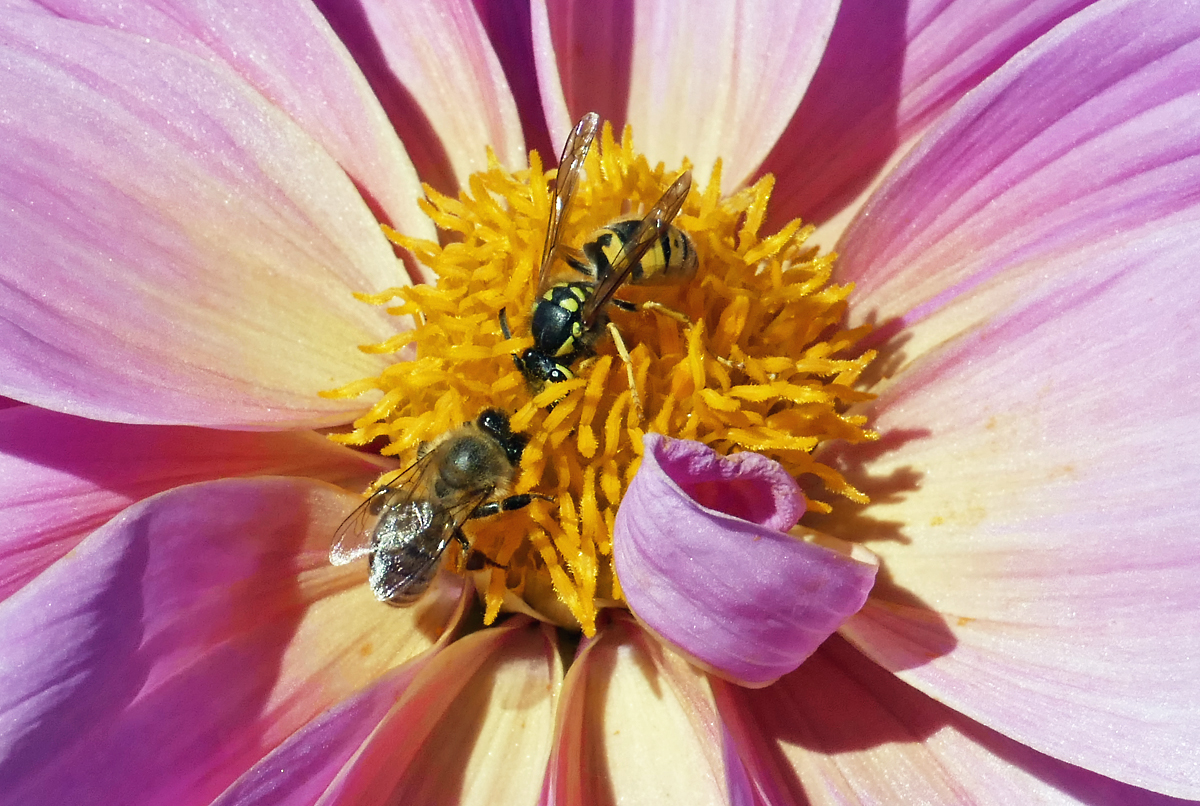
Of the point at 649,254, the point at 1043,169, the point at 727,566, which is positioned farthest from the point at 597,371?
the point at 1043,169

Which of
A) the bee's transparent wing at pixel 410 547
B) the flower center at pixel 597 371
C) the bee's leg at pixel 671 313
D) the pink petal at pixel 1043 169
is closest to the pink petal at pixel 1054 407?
the pink petal at pixel 1043 169

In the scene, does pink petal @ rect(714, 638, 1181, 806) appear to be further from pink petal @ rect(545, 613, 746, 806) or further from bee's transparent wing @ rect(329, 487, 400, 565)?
bee's transparent wing @ rect(329, 487, 400, 565)

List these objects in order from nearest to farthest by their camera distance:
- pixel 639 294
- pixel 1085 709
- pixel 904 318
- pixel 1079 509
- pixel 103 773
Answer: pixel 103 773 < pixel 1085 709 < pixel 1079 509 < pixel 639 294 < pixel 904 318

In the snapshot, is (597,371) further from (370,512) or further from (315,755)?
(315,755)

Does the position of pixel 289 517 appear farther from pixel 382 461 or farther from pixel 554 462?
pixel 554 462

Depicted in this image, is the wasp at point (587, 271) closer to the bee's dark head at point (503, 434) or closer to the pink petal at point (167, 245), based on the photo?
the bee's dark head at point (503, 434)

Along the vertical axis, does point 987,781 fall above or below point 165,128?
below

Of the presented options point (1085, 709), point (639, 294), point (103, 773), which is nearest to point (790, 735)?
point (1085, 709)
